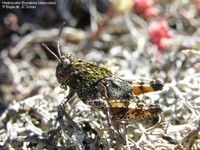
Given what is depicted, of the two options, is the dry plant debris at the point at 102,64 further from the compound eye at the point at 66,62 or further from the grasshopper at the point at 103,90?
the compound eye at the point at 66,62

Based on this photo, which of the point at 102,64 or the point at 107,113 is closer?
the point at 107,113

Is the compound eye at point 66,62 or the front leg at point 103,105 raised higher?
the compound eye at point 66,62

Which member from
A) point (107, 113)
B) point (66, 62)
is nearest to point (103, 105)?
point (107, 113)

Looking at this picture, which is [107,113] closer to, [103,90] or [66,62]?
[103,90]

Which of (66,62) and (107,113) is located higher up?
(66,62)

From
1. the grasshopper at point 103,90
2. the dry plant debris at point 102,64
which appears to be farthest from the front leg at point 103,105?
the dry plant debris at point 102,64

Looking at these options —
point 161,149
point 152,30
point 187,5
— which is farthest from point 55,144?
point 187,5

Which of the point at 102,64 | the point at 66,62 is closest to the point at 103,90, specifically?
the point at 66,62

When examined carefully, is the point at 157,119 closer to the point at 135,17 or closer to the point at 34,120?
the point at 34,120
